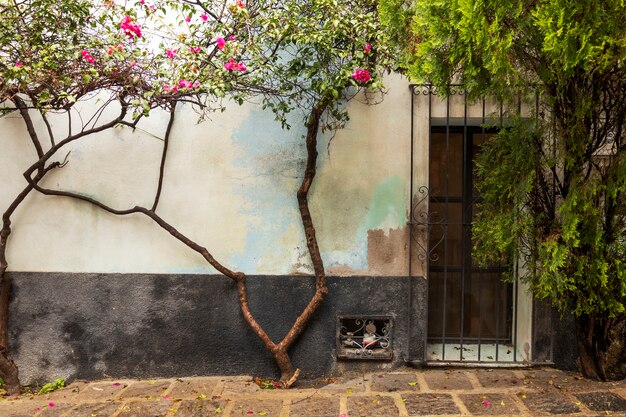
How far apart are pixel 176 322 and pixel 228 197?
1.19 meters

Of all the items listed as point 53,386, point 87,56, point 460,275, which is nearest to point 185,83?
point 87,56

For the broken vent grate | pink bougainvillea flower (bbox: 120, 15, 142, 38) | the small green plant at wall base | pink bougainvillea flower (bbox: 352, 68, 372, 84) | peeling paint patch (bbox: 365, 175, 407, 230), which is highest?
pink bougainvillea flower (bbox: 120, 15, 142, 38)

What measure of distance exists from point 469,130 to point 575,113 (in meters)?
1.42

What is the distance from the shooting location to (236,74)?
4.02 m

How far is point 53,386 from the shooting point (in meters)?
4.58

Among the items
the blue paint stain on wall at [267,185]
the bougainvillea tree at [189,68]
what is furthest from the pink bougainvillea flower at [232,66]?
the blue paint stain on wall at [267,185]

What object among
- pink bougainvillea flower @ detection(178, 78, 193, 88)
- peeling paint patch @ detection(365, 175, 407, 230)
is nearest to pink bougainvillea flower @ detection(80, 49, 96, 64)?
pink bougainvillea flower @ detection(178, 78, 193, 88)

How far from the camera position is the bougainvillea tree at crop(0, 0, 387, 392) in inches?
152

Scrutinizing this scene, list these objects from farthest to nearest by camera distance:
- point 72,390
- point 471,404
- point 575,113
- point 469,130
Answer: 1. point 469,130
2. point 72,390
3. point 471,404
4. point 575,113

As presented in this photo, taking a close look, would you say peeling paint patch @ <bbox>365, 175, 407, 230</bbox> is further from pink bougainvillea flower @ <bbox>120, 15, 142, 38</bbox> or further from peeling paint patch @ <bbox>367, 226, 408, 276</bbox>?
pink bougainvillea flower @ <bbox>120, 15, 142, 38</bbox>

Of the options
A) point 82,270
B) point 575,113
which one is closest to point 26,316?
point 82,270

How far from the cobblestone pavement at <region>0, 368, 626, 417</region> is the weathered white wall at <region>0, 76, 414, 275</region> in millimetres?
967

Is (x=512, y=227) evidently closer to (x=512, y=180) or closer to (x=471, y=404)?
(x=512, y=180)

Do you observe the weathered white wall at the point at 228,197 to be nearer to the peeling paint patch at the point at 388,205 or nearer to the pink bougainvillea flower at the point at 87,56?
the peeling paint patch at the point at 388,205
